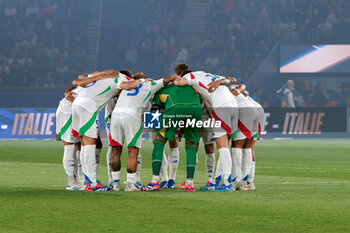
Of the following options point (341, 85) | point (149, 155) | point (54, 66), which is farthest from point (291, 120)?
point (54, 66)

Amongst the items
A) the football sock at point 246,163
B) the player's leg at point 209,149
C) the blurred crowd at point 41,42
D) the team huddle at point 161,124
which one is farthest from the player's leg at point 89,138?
the blurred crowd at point 41,42

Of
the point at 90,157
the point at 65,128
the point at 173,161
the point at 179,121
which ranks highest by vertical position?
the point at 179,121

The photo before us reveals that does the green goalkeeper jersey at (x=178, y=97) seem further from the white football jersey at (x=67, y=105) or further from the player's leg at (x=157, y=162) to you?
the white football jersey at (x=67, y=105)

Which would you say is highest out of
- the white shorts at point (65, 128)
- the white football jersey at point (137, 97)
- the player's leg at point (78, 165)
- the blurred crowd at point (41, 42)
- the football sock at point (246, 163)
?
the white football jersey at point (137, 97)

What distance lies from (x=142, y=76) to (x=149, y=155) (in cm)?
1037

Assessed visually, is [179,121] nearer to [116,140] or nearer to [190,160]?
[190,160]

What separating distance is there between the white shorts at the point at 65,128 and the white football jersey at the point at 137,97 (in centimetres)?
92

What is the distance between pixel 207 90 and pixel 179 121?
2.09ft

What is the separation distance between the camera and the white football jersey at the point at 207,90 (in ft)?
32.6

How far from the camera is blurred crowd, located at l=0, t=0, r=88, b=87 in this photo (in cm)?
3691

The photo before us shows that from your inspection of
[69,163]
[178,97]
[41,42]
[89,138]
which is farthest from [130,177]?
[41,42]

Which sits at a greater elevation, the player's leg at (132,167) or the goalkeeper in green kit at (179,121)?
the goalkeeper in green kit at (179,121)

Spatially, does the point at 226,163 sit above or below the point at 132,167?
above

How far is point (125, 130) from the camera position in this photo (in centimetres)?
980
